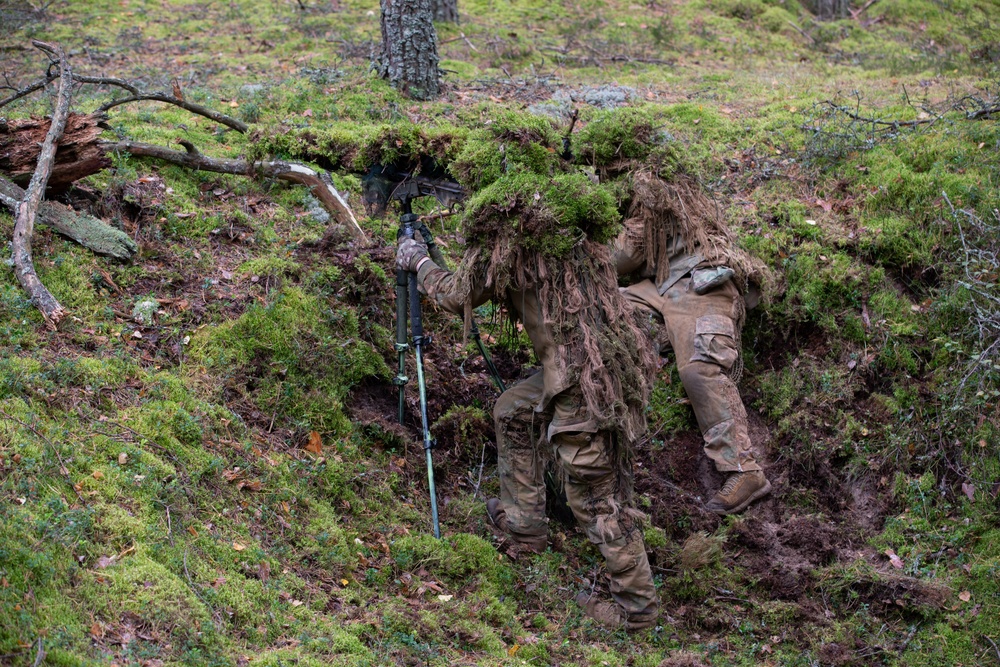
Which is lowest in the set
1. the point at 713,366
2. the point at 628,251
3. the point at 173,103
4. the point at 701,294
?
the point at 713,366

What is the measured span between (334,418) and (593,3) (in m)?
11.3

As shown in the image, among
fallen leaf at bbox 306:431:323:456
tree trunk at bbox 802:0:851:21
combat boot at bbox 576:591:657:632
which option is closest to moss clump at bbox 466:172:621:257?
fallen leaf at bbox 306:431:323:456

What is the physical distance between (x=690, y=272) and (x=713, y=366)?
791mm

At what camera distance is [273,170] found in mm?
7969

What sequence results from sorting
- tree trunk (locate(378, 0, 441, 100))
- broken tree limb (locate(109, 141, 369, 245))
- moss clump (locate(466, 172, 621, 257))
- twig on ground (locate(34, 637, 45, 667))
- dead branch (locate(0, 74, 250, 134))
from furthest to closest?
tree trunk (locate(378, 0, 441, 100)) → dead branch (locate(0, 74, 250, 134)) → broken tree limb (locate(109, 141, 369, 245)) → moss clump (locate(466, 172, 621, 257)) → twig on ground (locate(34, 637, 45, 667))

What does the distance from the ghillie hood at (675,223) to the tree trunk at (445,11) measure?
7719mm

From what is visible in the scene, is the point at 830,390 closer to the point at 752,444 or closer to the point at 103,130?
the point at 752,444

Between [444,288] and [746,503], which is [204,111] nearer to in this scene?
[444,288]

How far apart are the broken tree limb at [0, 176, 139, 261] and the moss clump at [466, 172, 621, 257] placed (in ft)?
9.54

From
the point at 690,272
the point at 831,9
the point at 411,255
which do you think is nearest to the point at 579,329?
the point at 411,255

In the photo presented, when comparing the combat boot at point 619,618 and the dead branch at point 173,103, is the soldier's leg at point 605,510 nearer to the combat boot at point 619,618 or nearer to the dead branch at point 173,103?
the combat boot at point 619,618

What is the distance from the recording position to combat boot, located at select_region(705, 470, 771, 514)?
6.73 m

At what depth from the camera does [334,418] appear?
6.50 m

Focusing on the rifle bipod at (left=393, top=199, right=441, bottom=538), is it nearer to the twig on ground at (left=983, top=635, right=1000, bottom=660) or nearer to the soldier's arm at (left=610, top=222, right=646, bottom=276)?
the soldier's arm at (left=610, top=222, right=646, bottom=276)
